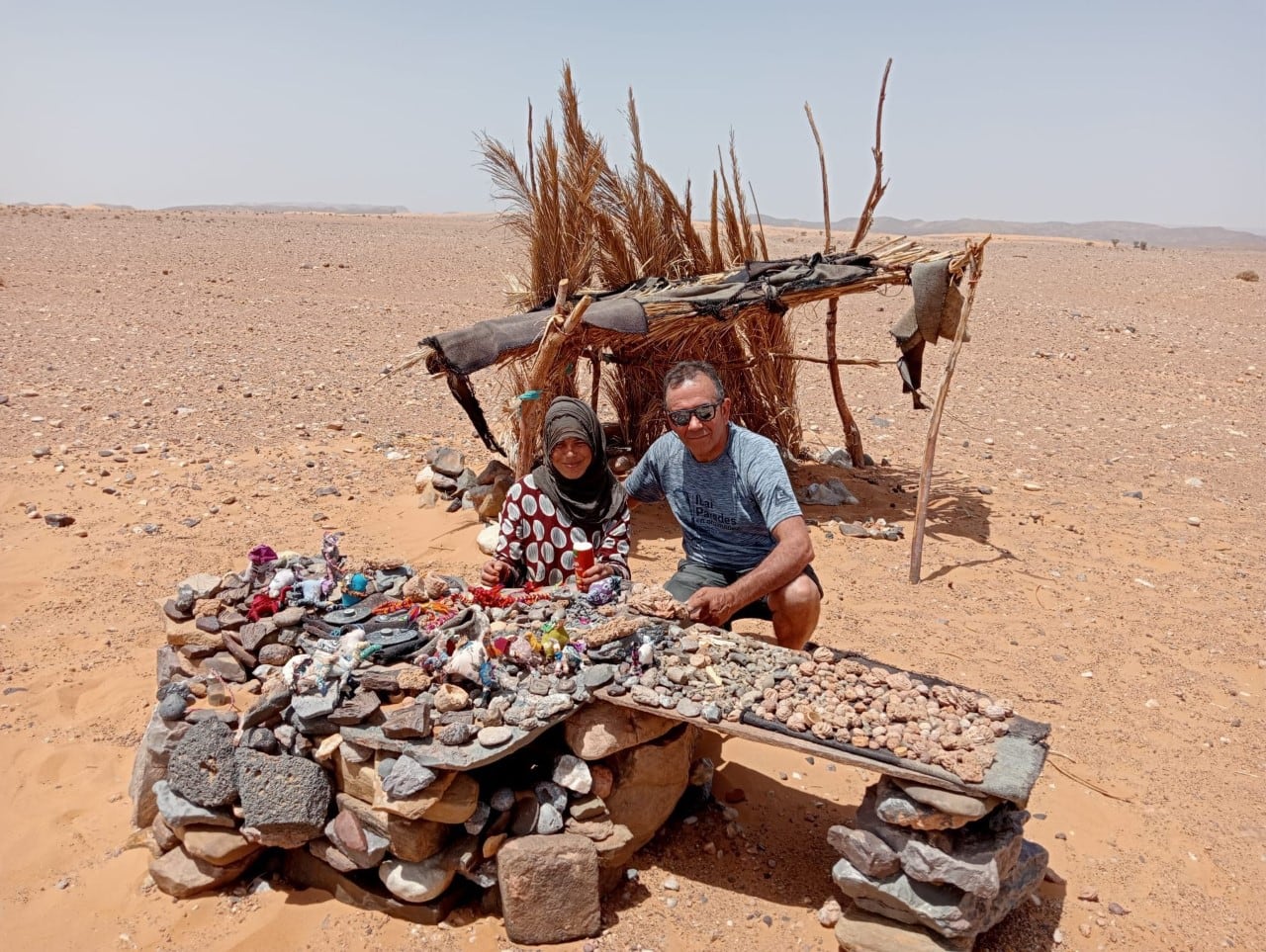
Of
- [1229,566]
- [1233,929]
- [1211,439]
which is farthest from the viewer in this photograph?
[1211,439]

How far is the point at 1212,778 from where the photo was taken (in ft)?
12.2

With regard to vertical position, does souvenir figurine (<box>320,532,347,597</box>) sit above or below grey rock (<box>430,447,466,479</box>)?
above

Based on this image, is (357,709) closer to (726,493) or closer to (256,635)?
(256,635)

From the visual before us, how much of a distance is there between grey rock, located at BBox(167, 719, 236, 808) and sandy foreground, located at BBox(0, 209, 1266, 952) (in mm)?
404

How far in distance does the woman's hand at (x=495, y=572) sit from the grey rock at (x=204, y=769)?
1189 millimetres

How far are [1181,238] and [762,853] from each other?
411 ft

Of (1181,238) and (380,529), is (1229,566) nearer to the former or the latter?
(380,529)

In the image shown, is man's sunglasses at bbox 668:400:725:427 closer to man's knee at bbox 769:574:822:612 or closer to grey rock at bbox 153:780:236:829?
man's knee at bbox 769:574:822:612

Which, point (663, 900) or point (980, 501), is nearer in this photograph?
point (663, 900)

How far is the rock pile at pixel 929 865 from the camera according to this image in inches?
99.5

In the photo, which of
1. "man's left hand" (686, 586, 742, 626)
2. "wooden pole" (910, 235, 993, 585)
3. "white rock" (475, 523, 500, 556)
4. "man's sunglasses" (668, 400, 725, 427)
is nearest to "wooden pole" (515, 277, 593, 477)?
"white rock" (475, 523, 500, 556)

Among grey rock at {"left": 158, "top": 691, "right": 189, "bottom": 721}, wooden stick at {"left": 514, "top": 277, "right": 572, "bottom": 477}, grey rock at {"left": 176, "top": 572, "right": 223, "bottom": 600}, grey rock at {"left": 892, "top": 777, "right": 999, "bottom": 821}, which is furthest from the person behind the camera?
wooden stick at {"left": 514, "top": 277, "right": 572, "bottom": 477}

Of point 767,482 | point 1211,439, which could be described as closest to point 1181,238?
point 1211,439

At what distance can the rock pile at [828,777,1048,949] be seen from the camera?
8.29ft
